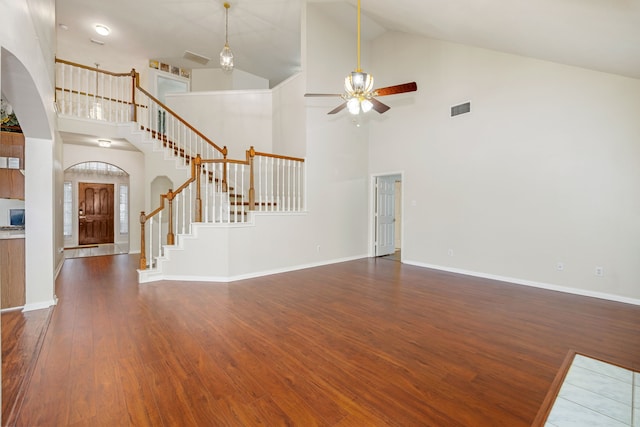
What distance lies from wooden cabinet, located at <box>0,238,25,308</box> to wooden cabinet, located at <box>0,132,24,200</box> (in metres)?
0.79

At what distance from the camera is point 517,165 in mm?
4613

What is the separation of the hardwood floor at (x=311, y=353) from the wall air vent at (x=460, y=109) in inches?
125

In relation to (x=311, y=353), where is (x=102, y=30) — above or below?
above

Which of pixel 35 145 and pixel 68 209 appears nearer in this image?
pixel 35 145

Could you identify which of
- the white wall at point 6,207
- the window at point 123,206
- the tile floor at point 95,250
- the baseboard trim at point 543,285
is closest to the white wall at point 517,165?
the baseboard trim at point 543,285

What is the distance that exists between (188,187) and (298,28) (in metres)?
4.40

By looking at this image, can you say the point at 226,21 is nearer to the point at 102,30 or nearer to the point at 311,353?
the point at 102,30

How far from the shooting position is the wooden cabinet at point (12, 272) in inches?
130

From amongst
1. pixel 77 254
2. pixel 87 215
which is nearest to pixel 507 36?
pixel 77 254

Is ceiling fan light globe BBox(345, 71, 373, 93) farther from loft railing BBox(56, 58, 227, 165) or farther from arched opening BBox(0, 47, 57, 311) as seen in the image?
arched opening BBox(0, 47, 57, 311)

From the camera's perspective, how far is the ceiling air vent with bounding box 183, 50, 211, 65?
751 cm

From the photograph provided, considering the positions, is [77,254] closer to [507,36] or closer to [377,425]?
[377,425]

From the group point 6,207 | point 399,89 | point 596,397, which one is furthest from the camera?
point 6,207

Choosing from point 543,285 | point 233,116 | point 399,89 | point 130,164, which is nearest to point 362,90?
point 399,89
